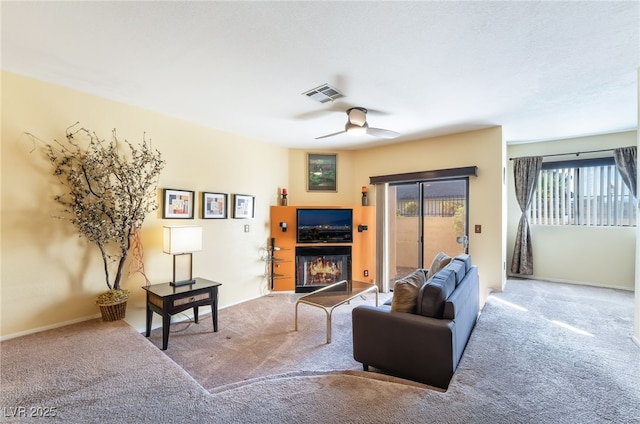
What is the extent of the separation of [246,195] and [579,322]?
4440 millimetres

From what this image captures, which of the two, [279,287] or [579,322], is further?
[279,287]

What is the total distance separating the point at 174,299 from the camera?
2.87 metres

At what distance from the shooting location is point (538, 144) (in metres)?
4.83

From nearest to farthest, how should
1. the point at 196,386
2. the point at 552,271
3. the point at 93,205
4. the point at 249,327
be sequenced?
the point at 196,386
the point at 93,205
the point at 249,327
the point at 552,271

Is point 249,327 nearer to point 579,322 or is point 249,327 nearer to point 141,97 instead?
point 141,97

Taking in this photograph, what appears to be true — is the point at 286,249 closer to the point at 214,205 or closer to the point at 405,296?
the point at 214,205

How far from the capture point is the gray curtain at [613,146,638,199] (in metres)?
4.04

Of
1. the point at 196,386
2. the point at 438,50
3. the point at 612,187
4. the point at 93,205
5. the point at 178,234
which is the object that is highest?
the point at 438,50

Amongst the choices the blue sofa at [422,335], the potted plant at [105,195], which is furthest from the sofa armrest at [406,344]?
the potted plant at [105,195]

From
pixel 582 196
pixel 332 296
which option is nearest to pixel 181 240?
pixel 332 296

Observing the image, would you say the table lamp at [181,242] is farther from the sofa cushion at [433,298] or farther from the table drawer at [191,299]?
the sofa cushion at [433,298]

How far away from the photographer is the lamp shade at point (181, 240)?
3066mm

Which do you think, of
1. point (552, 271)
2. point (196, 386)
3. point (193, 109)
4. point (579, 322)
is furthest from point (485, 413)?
point (552, 271)

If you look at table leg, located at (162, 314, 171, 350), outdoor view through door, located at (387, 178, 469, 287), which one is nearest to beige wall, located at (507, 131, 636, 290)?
outdoor view through door, located at (387, 178, 469, 287)
